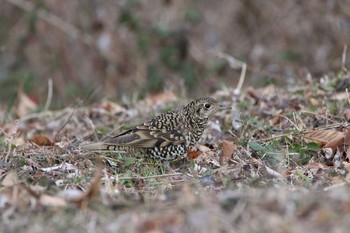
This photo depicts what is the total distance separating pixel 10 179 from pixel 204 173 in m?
1.59

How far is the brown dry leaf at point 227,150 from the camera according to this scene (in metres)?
7.47

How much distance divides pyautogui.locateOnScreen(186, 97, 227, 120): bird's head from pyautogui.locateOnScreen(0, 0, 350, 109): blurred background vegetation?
15.8 feet

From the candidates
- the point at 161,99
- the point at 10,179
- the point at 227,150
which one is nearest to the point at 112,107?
the point at 161,99

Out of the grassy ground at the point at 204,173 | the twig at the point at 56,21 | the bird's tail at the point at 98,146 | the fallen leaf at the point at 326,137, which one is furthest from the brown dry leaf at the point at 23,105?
the fallen leaf at the point at 326,137

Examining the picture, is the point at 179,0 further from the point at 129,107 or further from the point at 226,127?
the point at 226,127

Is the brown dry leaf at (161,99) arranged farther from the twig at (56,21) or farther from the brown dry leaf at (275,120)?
the twig at (56,21)

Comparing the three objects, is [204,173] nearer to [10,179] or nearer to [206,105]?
[206,105]

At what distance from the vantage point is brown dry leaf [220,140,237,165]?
747cm

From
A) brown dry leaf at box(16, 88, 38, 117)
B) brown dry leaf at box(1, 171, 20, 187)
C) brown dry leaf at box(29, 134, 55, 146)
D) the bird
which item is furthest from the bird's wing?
brown dry leaf at box(16, 88, 38, 117)

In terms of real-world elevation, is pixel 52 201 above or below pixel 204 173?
above

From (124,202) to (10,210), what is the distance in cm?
78

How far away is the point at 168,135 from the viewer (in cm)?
759

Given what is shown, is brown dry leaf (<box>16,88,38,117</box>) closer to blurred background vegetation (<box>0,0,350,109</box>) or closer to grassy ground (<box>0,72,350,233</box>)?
grassy ground (<box>0,72,350,233</box>)

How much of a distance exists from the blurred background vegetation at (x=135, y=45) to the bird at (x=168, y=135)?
15.9 ft
